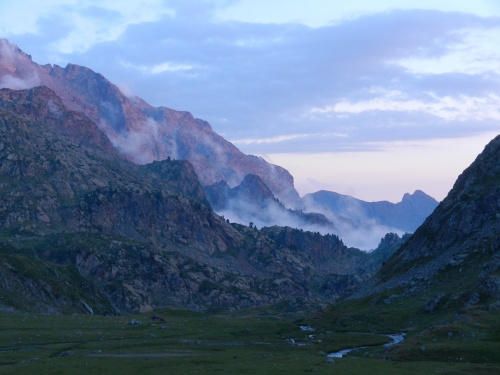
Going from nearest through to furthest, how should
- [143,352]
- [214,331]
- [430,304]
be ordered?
[143,352]
[214,331]
[430,304]

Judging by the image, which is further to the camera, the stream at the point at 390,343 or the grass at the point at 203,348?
the stream at the point at 390,343

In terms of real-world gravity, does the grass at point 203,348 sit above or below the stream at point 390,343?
above

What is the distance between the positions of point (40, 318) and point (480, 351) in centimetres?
11149

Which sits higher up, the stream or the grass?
the grass

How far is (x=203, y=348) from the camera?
139 metres

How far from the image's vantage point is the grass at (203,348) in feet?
323

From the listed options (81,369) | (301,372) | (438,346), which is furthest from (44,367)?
(438,346)

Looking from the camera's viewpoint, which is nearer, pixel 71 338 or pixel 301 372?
pixel 301 372

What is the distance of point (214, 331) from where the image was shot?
176000 mm

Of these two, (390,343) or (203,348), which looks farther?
(390,343)

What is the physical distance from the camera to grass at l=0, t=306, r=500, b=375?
323 feet

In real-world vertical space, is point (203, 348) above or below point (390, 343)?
above

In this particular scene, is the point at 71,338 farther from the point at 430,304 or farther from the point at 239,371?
the point at 430,304

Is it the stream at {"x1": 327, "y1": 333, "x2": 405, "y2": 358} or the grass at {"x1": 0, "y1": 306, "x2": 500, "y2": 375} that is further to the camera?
the stream at {"x1": 327, "y1": 333, "x2": 405, "y2": 358}
